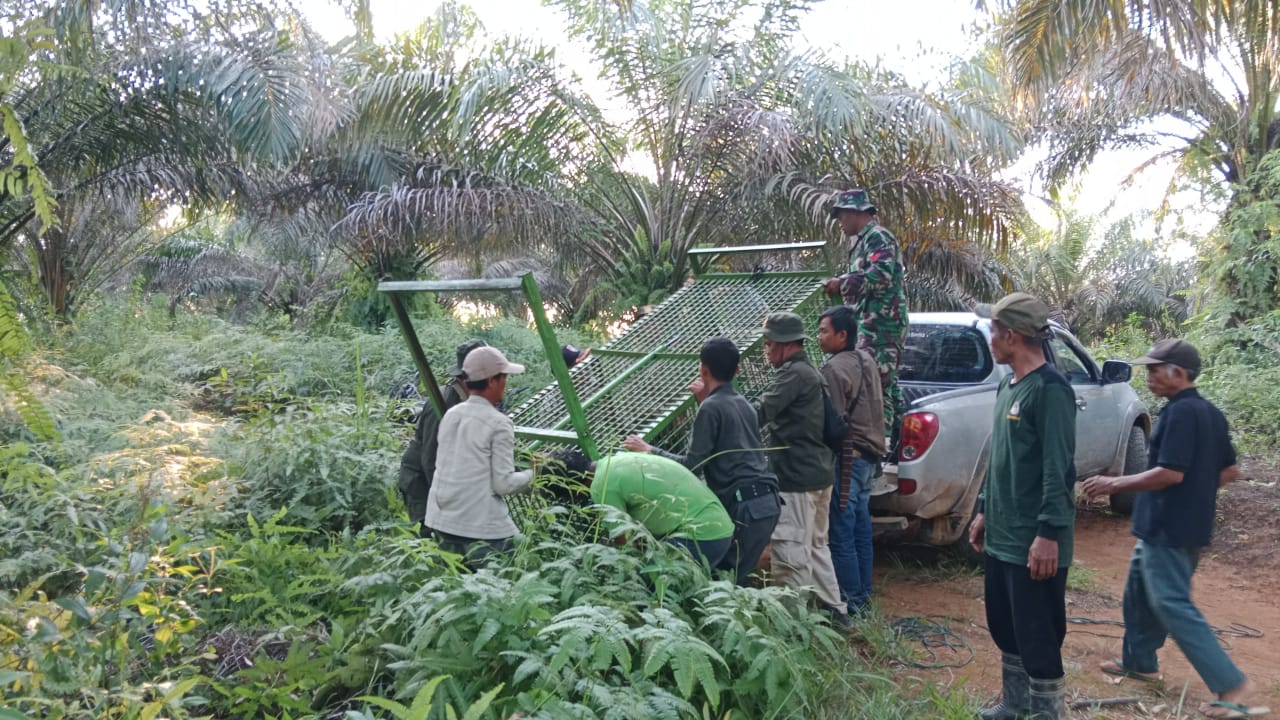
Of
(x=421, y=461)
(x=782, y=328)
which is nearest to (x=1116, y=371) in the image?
(x=782, y=328)

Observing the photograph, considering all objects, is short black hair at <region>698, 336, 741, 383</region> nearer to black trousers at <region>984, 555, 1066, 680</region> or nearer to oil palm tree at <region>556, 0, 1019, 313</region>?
black trousers at <region>984, 555, 1066, 680</region>

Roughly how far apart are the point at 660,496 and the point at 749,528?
609 mm

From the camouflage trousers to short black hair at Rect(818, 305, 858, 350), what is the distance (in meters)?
0.36

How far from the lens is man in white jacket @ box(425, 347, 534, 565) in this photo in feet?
13.1

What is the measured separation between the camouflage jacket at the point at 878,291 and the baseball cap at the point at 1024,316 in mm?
1820

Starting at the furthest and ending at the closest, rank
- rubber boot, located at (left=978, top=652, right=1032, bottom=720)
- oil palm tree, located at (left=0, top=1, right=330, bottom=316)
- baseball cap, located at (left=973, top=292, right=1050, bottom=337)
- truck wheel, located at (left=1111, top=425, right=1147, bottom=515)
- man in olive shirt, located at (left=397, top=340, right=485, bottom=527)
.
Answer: oil palm tree, located at (left=0, top=1, right=330, bottom=316) < truck wheel, located at (left=1111, top=425, right=1147, bottom=515) < man in olive shirt, located at (left=397, top=340, right=485, bottom=527) < rubber boot, located at (left=978, top=652, right=1032, bottom=720) < baseball cap, located at (left=973, top=292, right=1050, bottom=337)

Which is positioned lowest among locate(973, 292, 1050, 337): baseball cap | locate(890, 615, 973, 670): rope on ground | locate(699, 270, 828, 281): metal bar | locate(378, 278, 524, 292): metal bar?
locate(890, 615, 973, 670): rope on ground

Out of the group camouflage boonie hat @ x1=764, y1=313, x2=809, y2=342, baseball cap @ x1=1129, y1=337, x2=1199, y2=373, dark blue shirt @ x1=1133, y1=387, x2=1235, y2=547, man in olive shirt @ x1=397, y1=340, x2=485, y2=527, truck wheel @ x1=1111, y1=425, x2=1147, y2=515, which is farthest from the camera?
truck wheel @ x1=1111, y1=425, x2=1147, y2=515

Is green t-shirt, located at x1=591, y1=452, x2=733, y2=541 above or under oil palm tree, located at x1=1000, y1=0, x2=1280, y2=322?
under

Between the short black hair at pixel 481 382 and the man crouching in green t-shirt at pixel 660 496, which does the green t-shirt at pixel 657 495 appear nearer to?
the man crouching in green t-shirt at pixel 660 496

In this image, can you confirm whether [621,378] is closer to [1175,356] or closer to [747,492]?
[747,492]

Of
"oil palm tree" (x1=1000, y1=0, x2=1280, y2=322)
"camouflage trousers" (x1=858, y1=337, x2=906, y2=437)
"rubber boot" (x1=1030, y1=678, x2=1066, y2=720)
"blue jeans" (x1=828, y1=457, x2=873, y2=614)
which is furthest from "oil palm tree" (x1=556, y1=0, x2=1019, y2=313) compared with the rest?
"rubber boot" (x1=1030, y1=678, x2=1066, y2=720)

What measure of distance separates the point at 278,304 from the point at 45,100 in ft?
54.5

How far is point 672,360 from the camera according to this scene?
17.8 feet
